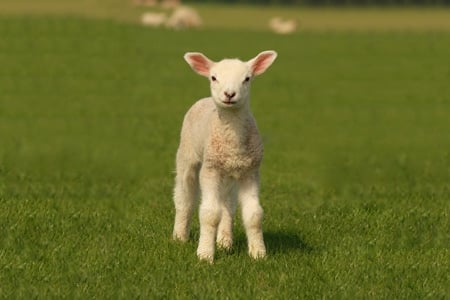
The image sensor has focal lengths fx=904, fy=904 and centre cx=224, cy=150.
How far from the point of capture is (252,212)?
956 centimetres

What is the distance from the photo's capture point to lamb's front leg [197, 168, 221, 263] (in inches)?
378

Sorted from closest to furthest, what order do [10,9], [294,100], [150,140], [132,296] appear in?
1. [132,296]
2. [150,140]
3. [294,100]
4. [10,9]

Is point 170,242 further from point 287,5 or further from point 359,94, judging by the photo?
point 287,5

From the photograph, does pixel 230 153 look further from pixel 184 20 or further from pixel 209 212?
pixel 184 20

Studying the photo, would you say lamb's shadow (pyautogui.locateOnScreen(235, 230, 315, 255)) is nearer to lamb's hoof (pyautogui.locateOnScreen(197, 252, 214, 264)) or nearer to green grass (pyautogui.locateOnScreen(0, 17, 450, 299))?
green grass (pyautogui.locateOnScreen(0, 17, 450, 299))

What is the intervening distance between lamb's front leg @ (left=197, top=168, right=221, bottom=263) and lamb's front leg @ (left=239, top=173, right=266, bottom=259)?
0.28m

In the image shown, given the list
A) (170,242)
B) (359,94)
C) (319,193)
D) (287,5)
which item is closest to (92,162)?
(319,193)

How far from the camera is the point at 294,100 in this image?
25578mm

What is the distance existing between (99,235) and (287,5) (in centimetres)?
5087

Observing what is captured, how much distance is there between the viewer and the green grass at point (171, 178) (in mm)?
9180

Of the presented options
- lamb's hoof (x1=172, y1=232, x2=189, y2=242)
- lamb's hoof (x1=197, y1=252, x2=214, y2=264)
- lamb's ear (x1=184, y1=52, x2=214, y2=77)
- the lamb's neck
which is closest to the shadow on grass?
lamb's hoof (x1=197, y1=252, x2=214, y2=264)

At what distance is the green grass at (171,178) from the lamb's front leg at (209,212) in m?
0.19

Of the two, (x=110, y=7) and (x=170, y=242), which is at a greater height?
(x=170, y=242)

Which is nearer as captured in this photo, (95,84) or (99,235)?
(99,235)
